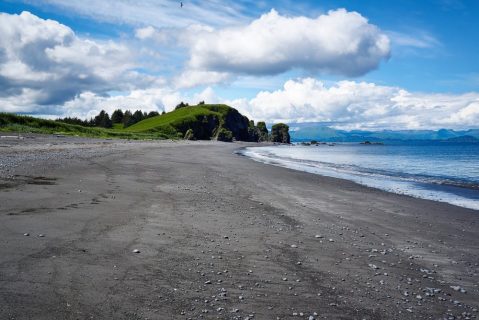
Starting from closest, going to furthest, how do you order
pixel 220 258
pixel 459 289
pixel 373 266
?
pixel 459 289
pixel 220 258
pixel 373 266

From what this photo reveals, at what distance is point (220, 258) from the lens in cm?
964

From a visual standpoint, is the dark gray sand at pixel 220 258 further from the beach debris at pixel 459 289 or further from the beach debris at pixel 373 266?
the beach debris at pixel 373 266

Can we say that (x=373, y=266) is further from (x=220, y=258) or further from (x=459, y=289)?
(x=220, y=258)

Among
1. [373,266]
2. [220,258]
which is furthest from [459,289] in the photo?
[220,258]

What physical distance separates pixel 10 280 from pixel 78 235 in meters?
3.07

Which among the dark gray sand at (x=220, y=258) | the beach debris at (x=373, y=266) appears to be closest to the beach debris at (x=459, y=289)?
the dark gray sand at (x=220, y=258)

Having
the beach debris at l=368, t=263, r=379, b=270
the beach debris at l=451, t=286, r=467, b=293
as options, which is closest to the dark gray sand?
the beach debris at l=451, t=286, r=467, b=293

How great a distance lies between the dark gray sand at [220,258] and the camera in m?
7.06

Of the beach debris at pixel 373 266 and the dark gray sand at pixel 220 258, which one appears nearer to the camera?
the dark gray sand at pixel 220 258

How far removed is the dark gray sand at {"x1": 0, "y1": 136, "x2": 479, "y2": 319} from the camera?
23.2ft

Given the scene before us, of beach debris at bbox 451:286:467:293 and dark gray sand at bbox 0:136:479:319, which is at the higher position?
dark gray sand at bbox 0:136:479:319

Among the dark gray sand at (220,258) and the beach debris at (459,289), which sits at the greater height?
the dark gray sand at (220,258)

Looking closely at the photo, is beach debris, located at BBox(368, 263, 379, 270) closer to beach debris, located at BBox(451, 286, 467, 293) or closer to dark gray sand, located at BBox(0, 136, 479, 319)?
dark gray sand, located at BBox(0, 136, 479, 319)

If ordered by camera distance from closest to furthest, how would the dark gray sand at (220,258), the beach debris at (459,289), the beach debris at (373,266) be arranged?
the dark gray sand at (220,258), the beach debris at (459,289), the beach debris at (373,266)
